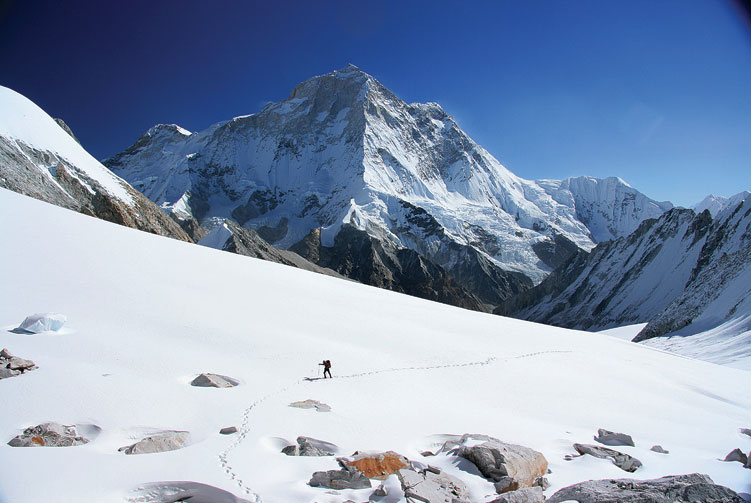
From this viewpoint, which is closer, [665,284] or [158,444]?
[158,444]

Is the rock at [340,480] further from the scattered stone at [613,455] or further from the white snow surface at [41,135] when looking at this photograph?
the white snow surface at [41,135]

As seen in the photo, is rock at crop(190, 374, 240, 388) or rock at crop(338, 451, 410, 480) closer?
rock at crop(338, 451, 410, 480)

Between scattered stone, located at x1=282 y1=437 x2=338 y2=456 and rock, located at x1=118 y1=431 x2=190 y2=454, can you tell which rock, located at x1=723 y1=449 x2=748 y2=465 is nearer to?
scattered stone, located at x1=282 y1=437 x2=338 y2=456

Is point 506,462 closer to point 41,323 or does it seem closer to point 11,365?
point 11,365

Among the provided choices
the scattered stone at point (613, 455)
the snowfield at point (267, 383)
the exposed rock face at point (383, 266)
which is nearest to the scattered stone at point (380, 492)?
the snowfield at point (267, 383)

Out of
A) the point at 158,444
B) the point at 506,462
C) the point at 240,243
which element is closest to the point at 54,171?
the point at 240,243

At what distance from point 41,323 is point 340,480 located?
27.8 feet

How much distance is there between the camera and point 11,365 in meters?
8.02

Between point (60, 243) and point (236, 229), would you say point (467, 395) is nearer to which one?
point (60, 243)

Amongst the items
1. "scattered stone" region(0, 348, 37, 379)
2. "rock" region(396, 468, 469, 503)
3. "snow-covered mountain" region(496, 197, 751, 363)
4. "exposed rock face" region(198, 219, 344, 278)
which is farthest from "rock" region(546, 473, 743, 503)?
"exposed rock face" region(198, 219, 344, 278)

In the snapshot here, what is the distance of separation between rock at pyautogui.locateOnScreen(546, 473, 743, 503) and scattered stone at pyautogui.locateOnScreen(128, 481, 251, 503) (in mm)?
4231

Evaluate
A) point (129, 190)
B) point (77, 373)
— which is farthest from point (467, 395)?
point (129, 190)

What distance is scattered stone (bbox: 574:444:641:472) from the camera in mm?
7680

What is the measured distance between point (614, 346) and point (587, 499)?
69.8 feet
